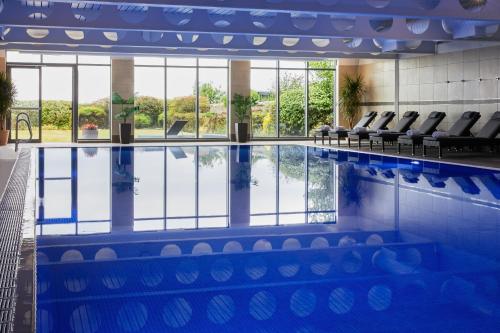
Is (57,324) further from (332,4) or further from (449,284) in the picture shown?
(332,4)

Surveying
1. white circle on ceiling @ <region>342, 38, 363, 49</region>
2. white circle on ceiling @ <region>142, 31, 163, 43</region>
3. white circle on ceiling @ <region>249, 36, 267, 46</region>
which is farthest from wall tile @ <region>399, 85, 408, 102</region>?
white circle on ceiling @ <region>142, 31, 163, 43</region>

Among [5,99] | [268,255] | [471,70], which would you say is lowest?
[268,255]

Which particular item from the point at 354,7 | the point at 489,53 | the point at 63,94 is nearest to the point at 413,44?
the point at 489,53

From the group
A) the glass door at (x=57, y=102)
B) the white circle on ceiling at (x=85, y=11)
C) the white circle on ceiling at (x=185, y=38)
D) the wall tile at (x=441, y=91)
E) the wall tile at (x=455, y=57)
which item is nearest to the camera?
the white circle on ceiling at (x=85, y=11)

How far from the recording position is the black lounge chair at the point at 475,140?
13898 mm

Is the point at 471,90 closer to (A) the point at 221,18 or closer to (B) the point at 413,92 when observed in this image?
(B) the point at 413,92

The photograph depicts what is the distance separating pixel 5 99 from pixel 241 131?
776cm

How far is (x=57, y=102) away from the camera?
2042 centimetres

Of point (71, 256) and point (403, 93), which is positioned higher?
point (403, 93)

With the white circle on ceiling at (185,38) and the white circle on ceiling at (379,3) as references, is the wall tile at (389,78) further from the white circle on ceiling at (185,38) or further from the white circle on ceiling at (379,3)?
the white circle on ceiling at (379,3)

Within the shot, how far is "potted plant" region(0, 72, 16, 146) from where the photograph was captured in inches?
721

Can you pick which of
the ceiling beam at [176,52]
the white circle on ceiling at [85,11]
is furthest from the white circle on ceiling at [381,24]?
the white circle on ceiling at [85,11]

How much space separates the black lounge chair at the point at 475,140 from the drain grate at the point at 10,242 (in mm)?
8997

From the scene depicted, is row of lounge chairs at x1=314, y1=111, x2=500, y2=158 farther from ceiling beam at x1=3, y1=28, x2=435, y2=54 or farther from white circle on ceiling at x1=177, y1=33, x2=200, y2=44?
white circle on ceiling at x1=177, y1=33, x2=200, y2=44
